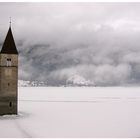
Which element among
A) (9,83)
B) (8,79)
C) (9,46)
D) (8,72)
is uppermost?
(9,46)

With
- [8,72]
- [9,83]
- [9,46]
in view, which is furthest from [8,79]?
[9,46]

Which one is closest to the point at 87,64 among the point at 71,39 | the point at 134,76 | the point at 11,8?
the point at 71,39

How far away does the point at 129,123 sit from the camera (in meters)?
15.9

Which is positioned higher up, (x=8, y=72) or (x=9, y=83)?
(x=8, y=72)

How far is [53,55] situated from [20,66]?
1.91 metres

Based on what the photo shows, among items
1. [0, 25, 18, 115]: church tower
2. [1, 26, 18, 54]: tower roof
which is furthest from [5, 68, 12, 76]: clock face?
[1, 26, 18, 54]: tower roof

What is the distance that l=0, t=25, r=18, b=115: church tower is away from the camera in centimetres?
1791

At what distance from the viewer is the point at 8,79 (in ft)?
59.3

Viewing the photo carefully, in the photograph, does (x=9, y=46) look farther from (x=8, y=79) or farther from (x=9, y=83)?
(x=9, y=83)

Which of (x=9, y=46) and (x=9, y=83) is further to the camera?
(x=9, y=83)

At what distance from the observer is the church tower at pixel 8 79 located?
1791 cm

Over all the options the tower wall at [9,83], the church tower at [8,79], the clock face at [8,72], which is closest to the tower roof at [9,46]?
the church tower at [8,79]

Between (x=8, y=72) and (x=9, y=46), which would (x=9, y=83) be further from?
(x=9, y=46)

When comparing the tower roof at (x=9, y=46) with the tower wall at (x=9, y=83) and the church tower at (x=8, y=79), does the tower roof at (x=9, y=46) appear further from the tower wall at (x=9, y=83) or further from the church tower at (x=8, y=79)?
the tower wall at (x=9, y=83)
